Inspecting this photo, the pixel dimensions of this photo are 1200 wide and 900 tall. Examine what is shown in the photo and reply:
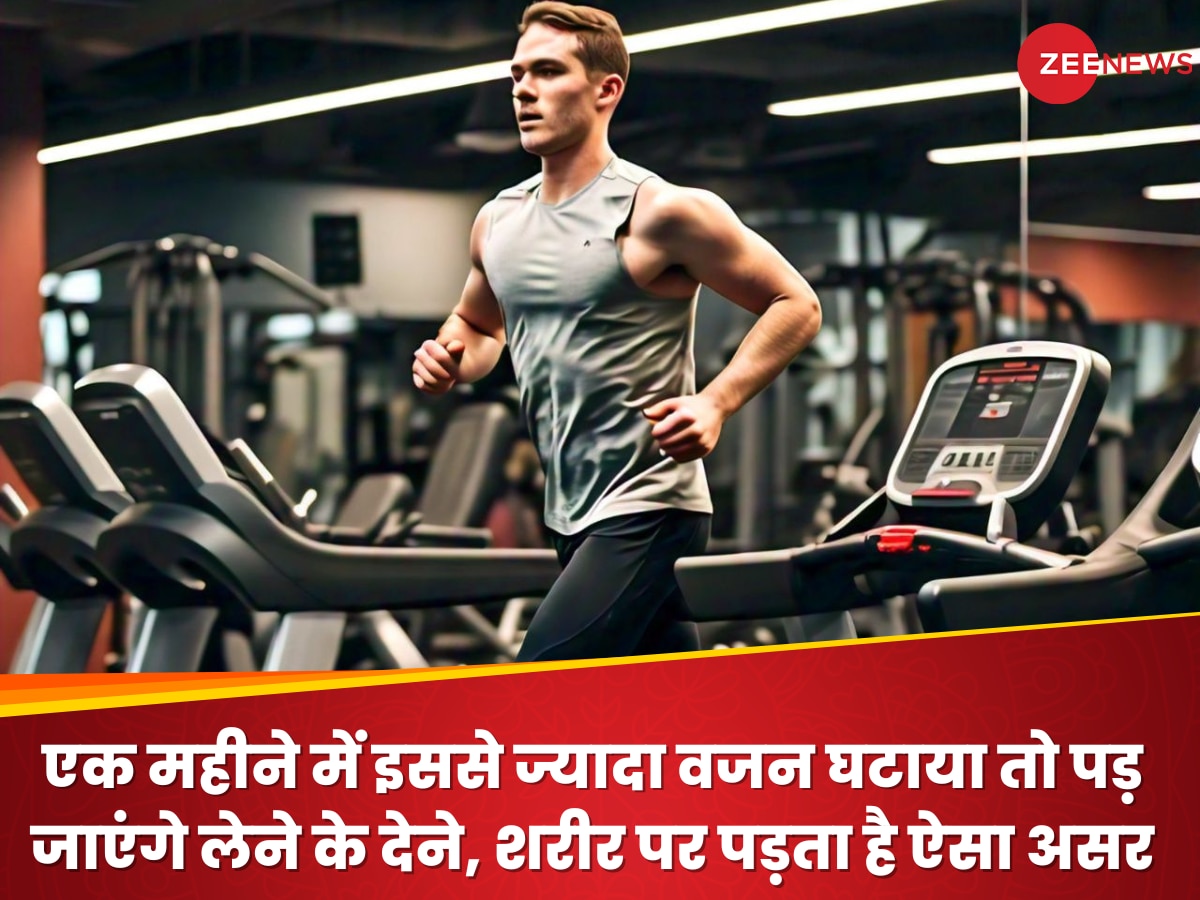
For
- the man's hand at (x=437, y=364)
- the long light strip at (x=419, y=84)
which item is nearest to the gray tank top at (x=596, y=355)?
the man's hand at (x=437, y=364)

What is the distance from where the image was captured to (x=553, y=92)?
113 inches

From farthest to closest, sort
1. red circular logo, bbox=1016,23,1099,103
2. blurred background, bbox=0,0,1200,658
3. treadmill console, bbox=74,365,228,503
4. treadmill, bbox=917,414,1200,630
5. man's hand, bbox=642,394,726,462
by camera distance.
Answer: blurred background, bbox=0,0,1200,658 → red circular logo, bbox=1016,23,1099,103 → treadmill console, bbox=74,365,228,503 → treadmill, bbox=917,414,1200,630 → man's hand, bbox=642,394,726,462

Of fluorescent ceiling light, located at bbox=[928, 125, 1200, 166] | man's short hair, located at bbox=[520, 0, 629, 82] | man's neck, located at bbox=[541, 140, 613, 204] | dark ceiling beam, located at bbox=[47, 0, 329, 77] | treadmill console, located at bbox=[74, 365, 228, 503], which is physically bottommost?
treadmill console, located at bbox=[74, 365, 228, 503]

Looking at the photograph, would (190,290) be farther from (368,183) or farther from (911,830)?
(911,830)

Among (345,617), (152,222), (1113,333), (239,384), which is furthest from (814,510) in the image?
(152,222)

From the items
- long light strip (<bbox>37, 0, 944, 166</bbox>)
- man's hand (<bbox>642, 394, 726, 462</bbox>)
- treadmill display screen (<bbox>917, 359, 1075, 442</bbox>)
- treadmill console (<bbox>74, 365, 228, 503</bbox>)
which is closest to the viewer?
man's hand (<bbox>642, 394, 726, 462</bbox>)

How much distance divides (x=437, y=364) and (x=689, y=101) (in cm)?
209

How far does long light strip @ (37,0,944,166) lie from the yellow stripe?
193 cm

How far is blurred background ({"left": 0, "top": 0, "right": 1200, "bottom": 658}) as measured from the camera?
4.21 meters

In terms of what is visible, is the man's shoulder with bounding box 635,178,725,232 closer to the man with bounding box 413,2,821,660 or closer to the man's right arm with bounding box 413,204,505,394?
the man with bounding box 413,2,821,660

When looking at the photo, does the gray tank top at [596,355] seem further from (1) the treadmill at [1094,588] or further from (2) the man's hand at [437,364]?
(1) the treadmill at [1094,588]

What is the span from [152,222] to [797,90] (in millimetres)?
1959

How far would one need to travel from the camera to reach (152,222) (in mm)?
5336

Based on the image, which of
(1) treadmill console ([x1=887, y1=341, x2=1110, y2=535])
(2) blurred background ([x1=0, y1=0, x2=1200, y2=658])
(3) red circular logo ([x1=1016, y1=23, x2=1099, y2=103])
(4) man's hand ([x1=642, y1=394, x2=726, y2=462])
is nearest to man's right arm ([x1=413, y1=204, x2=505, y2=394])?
(4) man's hand ([x1=642, y1=394, x2=726, y2=462])
